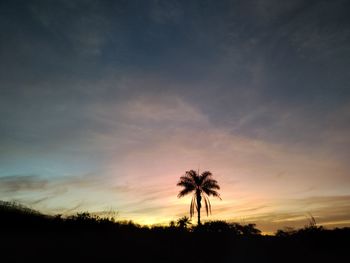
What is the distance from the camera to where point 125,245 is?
45.1 ft

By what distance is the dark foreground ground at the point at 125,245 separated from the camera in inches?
430

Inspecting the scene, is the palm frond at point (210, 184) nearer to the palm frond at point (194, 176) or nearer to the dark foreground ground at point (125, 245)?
the palm frond at point (194, 176)

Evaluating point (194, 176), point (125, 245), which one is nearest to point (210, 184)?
point (194, 176)

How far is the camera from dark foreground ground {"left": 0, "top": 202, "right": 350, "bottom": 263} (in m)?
10.9

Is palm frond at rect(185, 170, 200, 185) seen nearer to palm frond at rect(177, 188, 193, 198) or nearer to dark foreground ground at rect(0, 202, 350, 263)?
palm frond at rect(177, 188, 193, 198)

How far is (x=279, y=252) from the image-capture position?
19.8 meters

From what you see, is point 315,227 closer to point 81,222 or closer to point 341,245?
point 341,245

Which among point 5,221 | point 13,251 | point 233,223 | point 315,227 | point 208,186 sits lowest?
point 13,251

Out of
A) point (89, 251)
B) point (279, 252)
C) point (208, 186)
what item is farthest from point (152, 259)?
point (208, 186)

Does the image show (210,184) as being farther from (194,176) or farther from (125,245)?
(125,245)

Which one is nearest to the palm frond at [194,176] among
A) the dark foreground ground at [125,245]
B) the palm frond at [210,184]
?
the palm frond at [210,184]

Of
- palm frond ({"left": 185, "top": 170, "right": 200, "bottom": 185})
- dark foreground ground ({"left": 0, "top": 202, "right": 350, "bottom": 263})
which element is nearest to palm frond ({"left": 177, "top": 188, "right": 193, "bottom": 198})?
palm frond ({"left": 185, "top": 170, "right": 200, "bottom": 185})

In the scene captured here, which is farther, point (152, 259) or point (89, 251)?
point (152, 259)

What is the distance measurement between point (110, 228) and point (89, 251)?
212 inches
